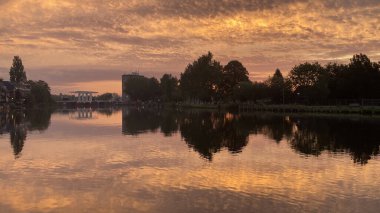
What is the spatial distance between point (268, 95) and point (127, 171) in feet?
398

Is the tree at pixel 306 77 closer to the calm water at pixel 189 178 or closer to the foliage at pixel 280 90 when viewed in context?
the foliage at pixel 280 90

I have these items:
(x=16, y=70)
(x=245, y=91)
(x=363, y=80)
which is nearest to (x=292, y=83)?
(x=245, y=91)

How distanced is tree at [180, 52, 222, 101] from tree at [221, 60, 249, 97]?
289 centimetres

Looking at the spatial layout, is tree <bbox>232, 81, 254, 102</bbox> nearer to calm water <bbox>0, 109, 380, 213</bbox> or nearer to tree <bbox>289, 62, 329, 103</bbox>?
tree <bbox>289, 62, 329, 103</bbox>

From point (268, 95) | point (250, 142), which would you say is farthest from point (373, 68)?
point (250, 142)

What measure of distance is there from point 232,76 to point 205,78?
11.9 metres

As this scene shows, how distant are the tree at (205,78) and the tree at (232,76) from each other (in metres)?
2.89

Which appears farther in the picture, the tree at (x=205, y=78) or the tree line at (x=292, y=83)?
the tree at (x=205, y=78)

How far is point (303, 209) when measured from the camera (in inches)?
638

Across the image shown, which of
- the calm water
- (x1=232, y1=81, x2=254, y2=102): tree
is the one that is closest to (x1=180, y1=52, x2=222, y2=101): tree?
(x1=232, y1=81, x2=254, y2=102): tree

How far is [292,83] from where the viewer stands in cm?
13425

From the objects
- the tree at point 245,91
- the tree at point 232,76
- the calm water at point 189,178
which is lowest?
the calm water at point 189,178

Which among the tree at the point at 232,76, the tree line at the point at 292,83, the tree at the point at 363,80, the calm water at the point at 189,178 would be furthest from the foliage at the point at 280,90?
the calm water at the point at 189,178

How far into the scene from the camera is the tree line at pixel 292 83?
11362 cm
